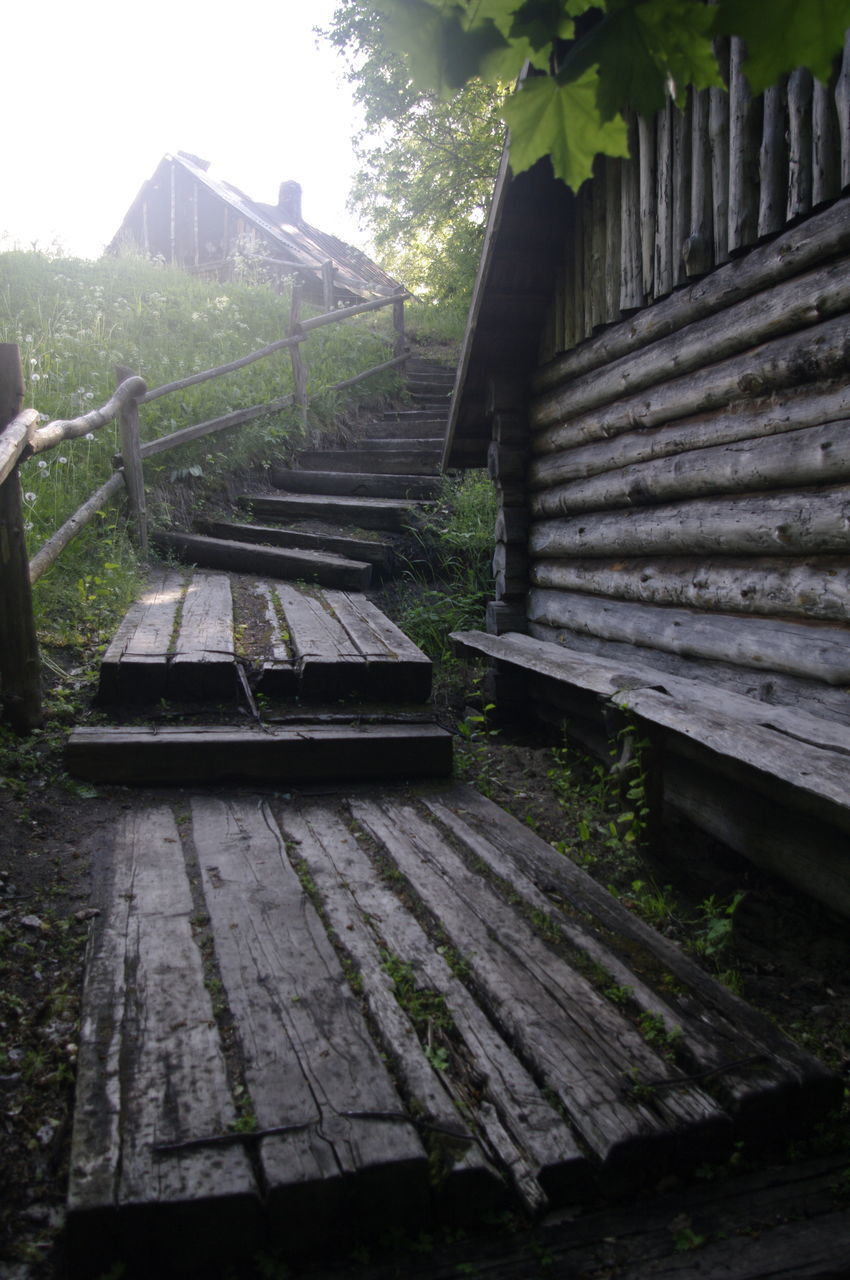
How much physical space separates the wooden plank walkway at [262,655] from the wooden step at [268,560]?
113cm

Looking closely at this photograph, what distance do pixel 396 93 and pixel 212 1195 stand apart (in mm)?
18188

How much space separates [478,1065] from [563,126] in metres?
1.86

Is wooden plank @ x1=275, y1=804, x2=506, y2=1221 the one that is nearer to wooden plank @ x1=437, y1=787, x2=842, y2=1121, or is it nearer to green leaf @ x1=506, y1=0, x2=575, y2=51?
wooden plank @ x1=437, y1=787, x2=842, y2=1121

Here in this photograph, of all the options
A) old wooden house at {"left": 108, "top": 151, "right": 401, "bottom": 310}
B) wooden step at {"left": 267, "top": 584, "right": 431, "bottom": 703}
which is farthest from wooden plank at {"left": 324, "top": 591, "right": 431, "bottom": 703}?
old wooden house at {"left": 108, "top": 151, "right": 401, "bottom": 310}

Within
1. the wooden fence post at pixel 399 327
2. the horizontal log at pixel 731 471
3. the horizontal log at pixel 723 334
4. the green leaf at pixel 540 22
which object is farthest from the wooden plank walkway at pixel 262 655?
the wooden fence post at pixel 399 327

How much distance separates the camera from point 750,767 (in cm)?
282

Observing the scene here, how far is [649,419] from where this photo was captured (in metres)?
3.87

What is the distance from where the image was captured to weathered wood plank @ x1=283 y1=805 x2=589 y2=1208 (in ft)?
5.31

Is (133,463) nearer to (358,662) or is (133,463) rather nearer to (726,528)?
(358,662)

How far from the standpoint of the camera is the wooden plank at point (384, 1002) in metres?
1.57

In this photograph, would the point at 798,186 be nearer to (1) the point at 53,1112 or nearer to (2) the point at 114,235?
(1) the point at 53,1112

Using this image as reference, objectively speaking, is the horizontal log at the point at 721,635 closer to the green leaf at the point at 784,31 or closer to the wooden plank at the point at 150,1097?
the green leaf at the point at 784,31

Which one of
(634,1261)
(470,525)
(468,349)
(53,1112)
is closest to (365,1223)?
(634,1261)

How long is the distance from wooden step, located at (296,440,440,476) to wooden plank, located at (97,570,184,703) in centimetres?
429
